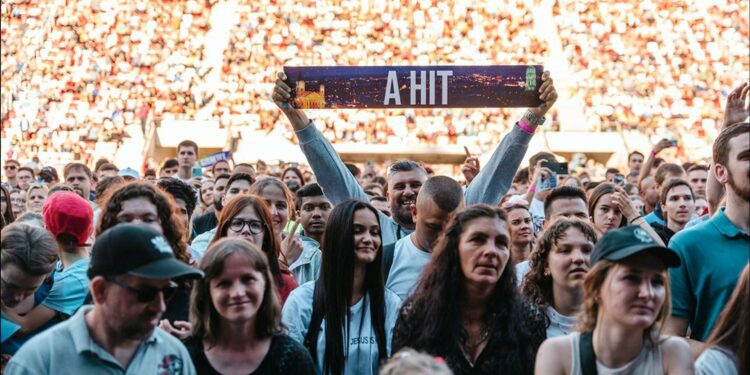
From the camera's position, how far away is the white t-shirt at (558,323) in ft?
19.0

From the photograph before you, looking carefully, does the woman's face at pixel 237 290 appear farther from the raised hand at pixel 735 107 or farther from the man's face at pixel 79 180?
the man's face at pixel 79 180

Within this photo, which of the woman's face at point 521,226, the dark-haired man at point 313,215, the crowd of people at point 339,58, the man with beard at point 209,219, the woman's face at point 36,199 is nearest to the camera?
the woman's face at point 521,226

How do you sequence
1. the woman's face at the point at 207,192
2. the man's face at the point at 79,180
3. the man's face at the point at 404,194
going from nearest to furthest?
the man's face at the point at 404,194 < the woman's face at the point at 207,192 < the man's face at the point at 79,180

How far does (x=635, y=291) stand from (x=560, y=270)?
1.50 m

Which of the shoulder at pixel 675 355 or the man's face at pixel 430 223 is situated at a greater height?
the man's face at pixel 430 223

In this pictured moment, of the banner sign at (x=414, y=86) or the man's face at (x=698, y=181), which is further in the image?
the man's face at (x=698, y=181)

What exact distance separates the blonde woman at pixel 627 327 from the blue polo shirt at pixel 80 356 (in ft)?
4.56

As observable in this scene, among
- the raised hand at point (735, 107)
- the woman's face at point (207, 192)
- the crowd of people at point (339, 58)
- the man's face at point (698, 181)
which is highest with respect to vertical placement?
the crowd of people at point (339, 58)

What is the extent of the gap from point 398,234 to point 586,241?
156cm

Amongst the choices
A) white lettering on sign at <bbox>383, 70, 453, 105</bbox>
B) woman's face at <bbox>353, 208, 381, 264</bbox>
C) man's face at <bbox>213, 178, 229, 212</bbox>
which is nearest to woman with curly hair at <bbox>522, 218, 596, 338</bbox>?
woman's face at <bbox>353, 208, 381, 264</bbox>

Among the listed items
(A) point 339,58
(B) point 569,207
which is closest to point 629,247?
(B) point 569,207

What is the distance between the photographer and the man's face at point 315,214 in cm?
834

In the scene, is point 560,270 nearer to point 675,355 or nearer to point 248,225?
point 675,355

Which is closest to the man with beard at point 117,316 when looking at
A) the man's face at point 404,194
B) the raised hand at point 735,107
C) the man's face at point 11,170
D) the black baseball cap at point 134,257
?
the black baseball cap at point 134,257
